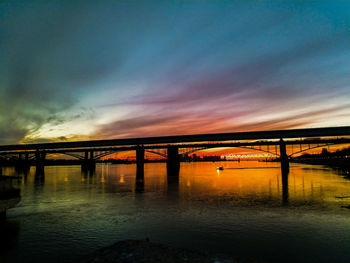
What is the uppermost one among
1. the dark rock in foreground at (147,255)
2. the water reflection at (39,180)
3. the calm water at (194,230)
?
the dark rock in foreground at (147,255)

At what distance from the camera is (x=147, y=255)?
1195 cm

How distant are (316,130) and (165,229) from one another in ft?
285

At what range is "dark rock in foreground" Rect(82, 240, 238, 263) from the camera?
11547mm

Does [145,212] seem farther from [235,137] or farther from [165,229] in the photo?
[235,137]

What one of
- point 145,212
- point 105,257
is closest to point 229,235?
point 105,257

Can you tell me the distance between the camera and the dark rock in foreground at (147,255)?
1155 centimetres

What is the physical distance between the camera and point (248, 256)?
13516mm

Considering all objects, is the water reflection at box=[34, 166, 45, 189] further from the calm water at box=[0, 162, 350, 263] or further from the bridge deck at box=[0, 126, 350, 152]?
the calm water at box=[0, 162, 350, 263]

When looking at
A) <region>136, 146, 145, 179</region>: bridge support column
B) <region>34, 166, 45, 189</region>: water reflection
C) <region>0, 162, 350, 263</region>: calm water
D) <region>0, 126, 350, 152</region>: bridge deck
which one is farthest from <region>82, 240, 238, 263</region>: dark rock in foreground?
<region>0, 126, 350, 152</region>: bridge deck

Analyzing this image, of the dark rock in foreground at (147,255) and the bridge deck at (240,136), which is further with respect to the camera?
the bridge deck at (240,136)

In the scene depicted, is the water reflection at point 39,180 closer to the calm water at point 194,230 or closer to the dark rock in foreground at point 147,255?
the calm water at point 194,230

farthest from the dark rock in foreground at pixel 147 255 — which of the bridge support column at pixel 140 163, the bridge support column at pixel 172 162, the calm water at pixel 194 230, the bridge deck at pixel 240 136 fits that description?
the bridge deck at pixel 240 136

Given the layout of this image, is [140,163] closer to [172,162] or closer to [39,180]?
[172,162]

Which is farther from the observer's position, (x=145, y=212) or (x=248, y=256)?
(x=145, y=212)
